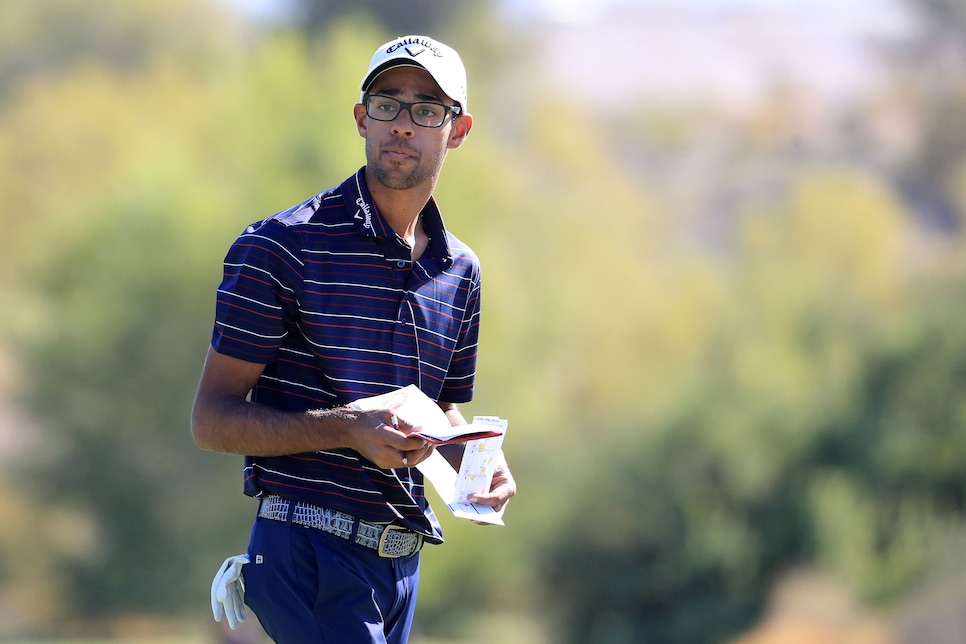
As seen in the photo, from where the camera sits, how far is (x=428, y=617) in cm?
2562

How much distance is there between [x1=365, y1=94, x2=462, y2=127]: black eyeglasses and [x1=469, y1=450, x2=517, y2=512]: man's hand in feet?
3.04

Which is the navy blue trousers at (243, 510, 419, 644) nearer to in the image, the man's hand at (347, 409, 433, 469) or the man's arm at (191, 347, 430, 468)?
the man's arm at (191, 347, 430, 468)

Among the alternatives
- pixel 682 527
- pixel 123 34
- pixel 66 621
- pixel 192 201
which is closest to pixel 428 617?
pixel 682 527

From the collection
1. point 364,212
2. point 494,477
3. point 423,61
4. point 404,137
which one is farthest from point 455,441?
point 423,61

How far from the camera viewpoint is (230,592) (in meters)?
3.30

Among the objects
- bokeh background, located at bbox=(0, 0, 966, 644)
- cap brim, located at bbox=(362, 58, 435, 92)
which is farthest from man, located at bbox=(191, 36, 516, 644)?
bokeh background, located at bbox=(0, 0, 966, 644)

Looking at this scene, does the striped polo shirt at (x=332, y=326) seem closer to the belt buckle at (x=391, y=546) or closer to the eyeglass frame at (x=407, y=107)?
the belt buckle at (x=391, y=546)

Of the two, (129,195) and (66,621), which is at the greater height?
(129,195)

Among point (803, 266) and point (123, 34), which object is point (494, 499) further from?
point (123, 34)

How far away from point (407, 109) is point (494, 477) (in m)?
1.07

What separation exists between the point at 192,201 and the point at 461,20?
33.8m

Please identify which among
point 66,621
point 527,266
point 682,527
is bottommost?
point 66,621

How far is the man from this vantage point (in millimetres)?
3156

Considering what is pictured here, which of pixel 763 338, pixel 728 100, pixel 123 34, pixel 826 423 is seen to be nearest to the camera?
pixel 826 423
